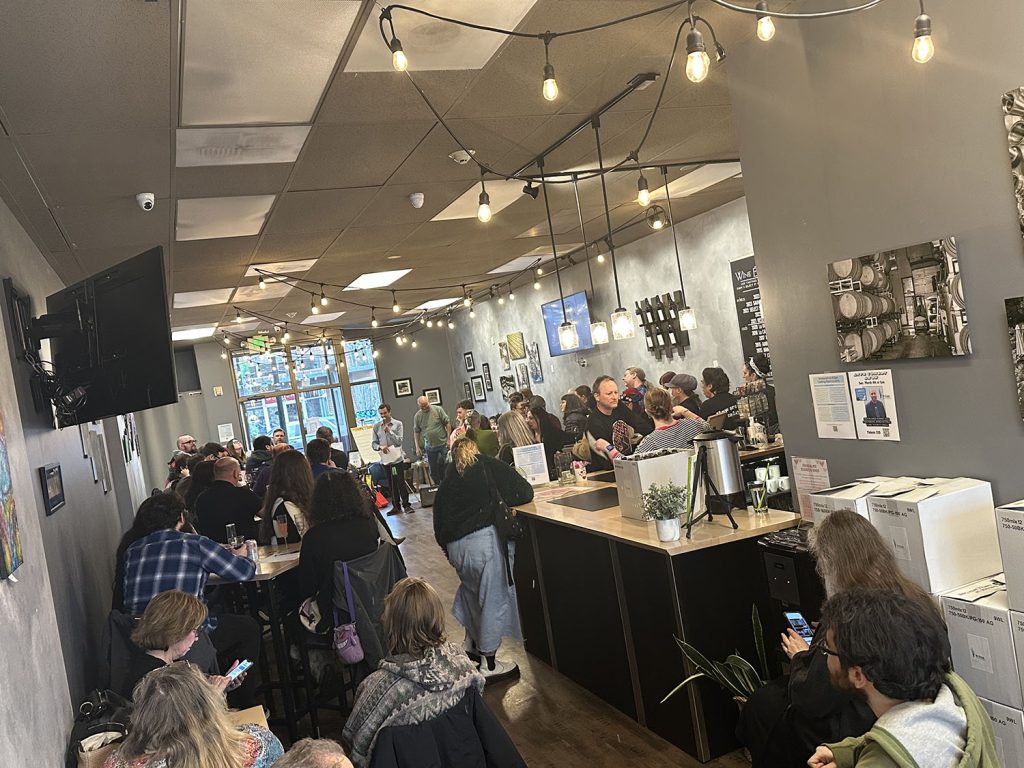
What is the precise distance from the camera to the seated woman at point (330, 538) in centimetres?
448

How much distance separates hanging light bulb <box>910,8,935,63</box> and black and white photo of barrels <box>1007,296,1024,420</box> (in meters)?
0.81

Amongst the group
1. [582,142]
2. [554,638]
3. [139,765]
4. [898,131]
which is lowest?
[554,638]

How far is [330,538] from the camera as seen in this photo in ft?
14.7

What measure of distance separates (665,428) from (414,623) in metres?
2.83

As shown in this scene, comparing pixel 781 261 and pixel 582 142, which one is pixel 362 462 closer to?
pixel 582 142

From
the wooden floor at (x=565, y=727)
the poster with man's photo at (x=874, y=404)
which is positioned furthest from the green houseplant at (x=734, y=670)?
the poster with man's photo at (x=874, y=404)

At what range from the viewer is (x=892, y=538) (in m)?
2.91

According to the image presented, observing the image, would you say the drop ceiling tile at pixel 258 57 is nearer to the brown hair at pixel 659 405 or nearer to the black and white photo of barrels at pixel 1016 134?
the black and white photo of barrels at pixel 1016 134

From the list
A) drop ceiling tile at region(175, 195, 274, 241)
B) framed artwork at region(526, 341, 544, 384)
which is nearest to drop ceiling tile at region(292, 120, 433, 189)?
drop ceiling tile at region(175, 195, 274, 241)

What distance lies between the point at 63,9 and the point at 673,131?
365 centimetres

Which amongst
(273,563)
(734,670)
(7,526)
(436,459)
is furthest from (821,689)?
(436,459)

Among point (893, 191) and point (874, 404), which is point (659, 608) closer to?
point (874, 404)

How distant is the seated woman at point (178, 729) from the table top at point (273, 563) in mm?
2064

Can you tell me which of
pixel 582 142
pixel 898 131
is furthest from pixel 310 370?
pixel 898 131
